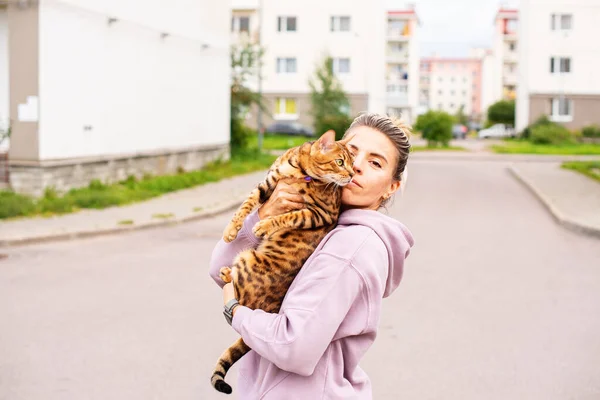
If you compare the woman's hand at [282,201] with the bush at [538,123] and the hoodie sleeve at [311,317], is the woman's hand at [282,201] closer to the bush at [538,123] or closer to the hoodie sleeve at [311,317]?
the hoodie sleeve at [311,317]

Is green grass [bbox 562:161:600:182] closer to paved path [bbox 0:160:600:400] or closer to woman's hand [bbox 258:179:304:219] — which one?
paved path [bbox 0:160:600:400]

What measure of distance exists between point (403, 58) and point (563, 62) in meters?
31.6

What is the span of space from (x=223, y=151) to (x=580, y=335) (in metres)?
21.6

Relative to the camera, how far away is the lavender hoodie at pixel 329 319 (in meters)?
2.27

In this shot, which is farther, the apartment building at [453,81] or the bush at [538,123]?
the apartment building at [453,81]

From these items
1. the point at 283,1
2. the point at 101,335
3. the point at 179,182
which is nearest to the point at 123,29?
the point at 179,182

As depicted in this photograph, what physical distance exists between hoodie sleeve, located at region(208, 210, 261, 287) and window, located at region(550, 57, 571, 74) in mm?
58854

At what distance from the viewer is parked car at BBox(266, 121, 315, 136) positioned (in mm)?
57034

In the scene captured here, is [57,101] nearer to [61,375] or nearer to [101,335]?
[101,335]

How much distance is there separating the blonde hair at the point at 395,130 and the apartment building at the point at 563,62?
57.9 m

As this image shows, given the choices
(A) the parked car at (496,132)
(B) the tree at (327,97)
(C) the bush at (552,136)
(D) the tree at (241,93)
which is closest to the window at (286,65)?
(B) the tree at (327,97)

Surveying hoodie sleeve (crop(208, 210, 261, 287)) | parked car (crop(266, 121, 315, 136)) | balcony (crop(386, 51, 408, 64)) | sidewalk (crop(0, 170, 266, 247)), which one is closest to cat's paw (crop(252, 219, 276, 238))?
hoodie sleeve (crop(208, 210, 261, 287))

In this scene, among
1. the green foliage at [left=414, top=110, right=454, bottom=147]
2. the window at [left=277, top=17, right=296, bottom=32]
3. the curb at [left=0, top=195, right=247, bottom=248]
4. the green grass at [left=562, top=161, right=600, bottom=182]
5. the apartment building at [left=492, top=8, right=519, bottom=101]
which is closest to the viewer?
the curb at [left=0, top=195, right=247, bottom=248]

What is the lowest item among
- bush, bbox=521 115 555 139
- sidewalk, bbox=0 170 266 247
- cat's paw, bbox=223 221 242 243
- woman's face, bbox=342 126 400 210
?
sidewalk, bbox=0 170 266 247
